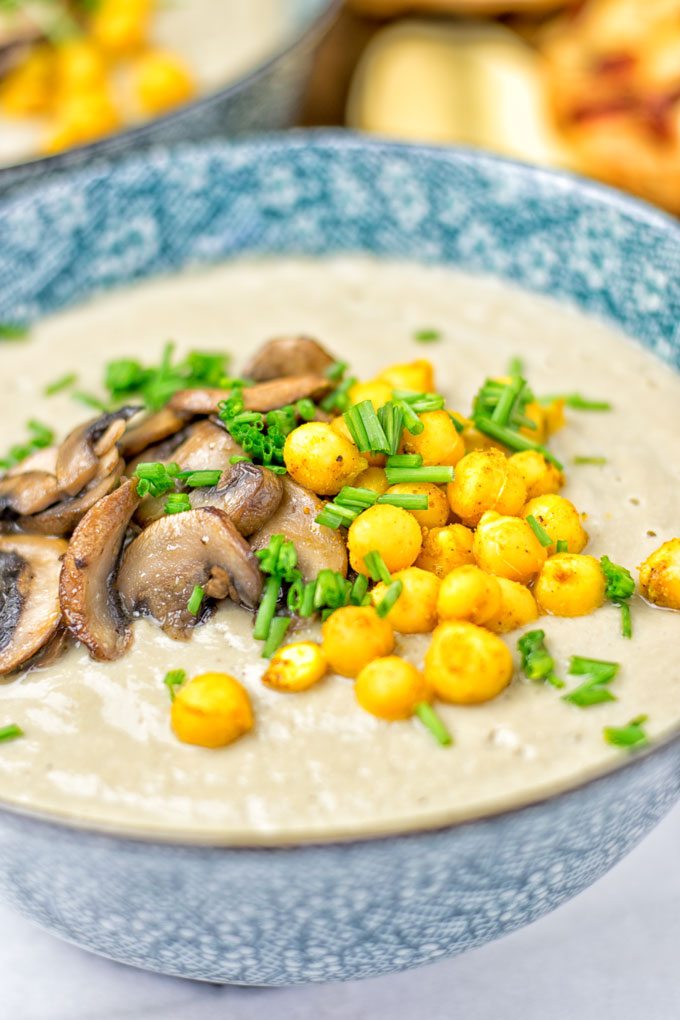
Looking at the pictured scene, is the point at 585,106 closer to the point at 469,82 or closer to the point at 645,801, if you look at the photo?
the point at 469,82

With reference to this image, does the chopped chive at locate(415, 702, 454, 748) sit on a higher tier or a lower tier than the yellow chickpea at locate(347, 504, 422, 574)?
lower

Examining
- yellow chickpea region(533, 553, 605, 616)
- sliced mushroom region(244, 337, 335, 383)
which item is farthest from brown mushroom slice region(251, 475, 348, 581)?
sliced mushroom region(244, 337, 335, 383)

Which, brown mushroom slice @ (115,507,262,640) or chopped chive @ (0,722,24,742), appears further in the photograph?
brown mushroom slice @ (115,507,262,640)

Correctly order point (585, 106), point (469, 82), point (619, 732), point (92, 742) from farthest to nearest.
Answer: point (469, 82)
point (585, 106)
point (92, 742)
point (619, 732)

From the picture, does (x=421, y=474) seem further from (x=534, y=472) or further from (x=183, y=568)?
(x=183, y=568)

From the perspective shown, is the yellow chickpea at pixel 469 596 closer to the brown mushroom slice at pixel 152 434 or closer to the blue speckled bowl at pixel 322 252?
the blue speckled bowl at pixel 322 252

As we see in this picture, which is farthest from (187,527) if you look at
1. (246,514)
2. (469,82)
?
(469,82)

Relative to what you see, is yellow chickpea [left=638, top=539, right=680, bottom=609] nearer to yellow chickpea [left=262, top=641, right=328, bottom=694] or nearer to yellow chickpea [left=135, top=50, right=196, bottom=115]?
yellow chickpea [left=262, top=641, right=328, bottom=694]
